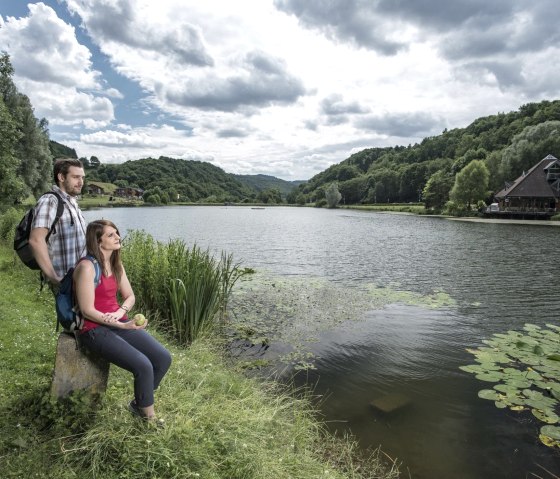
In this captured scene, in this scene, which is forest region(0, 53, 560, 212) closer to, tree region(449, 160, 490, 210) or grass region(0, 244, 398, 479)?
tree region(449, 160, 490, 210)

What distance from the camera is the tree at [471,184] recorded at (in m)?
74.2

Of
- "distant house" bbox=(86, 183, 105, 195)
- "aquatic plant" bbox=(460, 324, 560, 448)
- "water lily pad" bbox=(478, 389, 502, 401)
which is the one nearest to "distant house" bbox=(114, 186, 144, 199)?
"distant house" bbox=(86, 183, 105, 195)

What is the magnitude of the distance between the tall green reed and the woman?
386cm

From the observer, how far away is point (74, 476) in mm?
3105

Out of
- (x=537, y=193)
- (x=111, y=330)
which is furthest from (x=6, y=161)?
(x=537, y=193)

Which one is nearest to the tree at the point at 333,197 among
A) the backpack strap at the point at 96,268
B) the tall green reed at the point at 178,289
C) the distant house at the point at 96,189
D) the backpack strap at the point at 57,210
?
the distant house at the point at 96,189

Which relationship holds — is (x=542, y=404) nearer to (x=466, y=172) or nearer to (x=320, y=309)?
(x=320, y=309)

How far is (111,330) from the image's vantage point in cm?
375

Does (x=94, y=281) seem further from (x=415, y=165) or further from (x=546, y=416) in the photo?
(x=415, y=165)

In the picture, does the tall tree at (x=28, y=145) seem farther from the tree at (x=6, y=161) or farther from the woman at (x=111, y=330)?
the woman at (x=111, y=330)

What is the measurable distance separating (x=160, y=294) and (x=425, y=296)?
1022 cm

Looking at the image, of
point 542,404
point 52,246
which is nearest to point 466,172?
point 542,404

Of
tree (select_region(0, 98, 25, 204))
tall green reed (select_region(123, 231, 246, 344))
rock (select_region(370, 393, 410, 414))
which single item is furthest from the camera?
tree (select_region(0, 98, 25, 204))

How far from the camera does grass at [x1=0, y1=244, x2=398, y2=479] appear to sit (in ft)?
10.7
